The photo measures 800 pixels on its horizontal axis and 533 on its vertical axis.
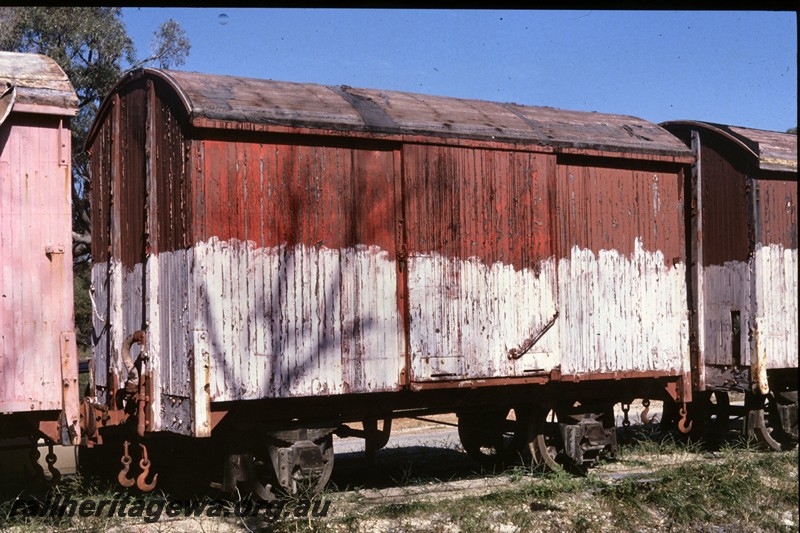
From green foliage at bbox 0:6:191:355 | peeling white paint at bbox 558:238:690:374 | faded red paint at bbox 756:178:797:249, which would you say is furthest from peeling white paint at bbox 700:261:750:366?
green foliage at bbox 0:6:191:355

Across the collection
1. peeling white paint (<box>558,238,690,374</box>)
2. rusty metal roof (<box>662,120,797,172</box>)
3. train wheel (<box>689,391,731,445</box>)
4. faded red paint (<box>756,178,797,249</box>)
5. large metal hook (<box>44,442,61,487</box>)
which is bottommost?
train wheel (<box>689,391,731,445</box>)

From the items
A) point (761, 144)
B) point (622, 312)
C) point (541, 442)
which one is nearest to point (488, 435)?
point (541, 442)

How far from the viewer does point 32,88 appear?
699cm

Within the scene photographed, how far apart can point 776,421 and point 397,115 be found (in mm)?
6567

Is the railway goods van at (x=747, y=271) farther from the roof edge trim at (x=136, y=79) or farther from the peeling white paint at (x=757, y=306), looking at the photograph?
the roof edge trim at (x=136, y=79)

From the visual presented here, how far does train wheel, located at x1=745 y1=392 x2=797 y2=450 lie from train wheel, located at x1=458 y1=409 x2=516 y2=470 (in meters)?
3.18

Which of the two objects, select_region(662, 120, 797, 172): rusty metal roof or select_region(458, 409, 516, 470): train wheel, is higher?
select_region(662, 120, 797, 172): rusty metal roof

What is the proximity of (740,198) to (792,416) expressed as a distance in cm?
292

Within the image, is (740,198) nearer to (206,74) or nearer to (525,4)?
(206,74)

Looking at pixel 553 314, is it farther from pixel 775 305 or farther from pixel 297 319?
pixel 775 305

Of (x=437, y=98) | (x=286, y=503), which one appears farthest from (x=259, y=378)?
(x=437, y=98)

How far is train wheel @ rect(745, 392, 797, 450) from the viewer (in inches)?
433

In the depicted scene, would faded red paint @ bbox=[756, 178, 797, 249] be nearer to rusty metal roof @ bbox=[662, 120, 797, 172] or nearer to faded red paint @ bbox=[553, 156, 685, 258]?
rusty metal roof @ bbox=[662, 120, 797, 172]

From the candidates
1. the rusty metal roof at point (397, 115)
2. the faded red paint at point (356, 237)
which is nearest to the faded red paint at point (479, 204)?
the faded red paint at point (356, 237)
